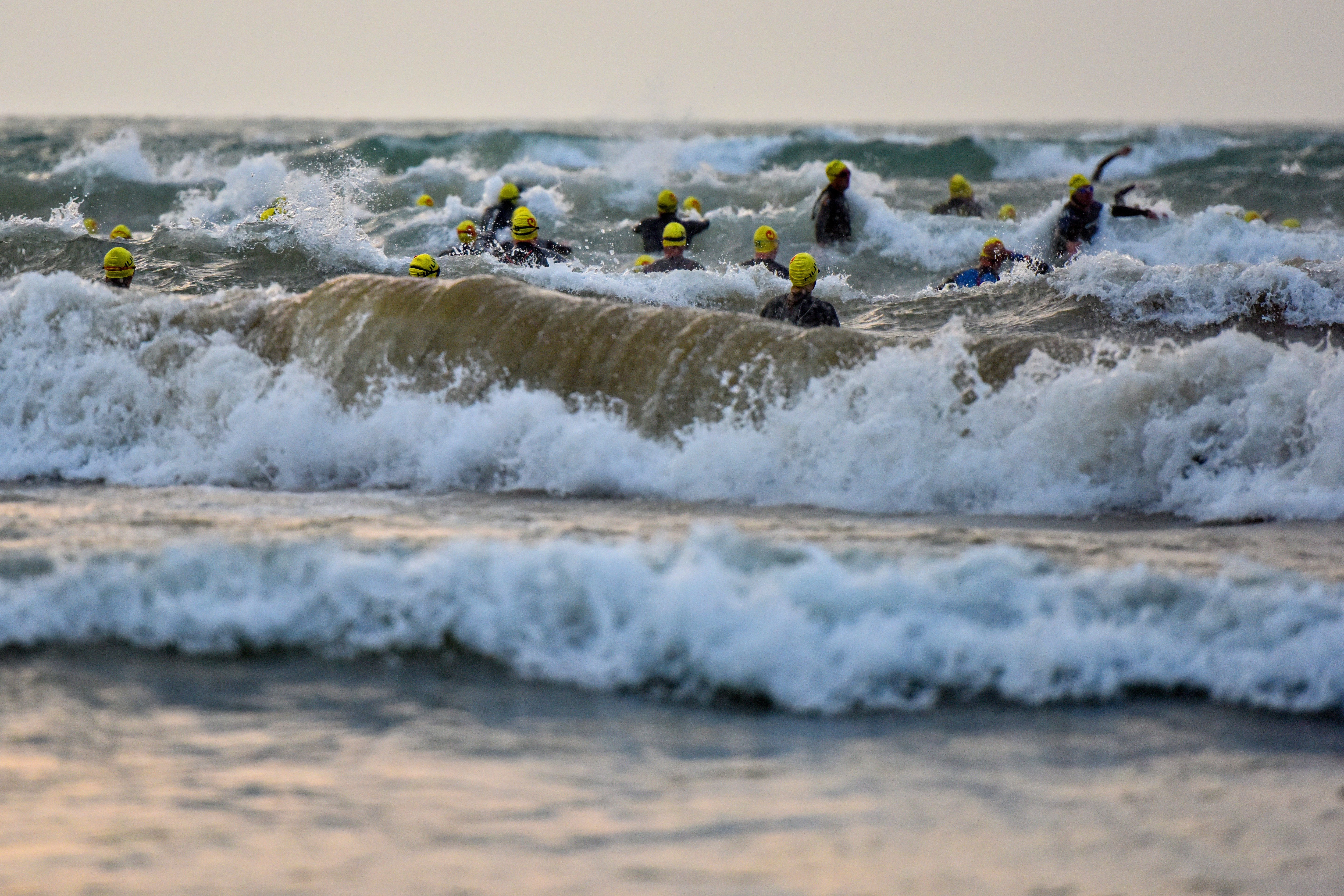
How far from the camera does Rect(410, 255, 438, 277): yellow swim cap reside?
426 inches

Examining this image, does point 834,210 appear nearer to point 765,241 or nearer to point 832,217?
point 832,217

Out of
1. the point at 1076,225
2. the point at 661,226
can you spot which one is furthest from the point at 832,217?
the point at 1076,225

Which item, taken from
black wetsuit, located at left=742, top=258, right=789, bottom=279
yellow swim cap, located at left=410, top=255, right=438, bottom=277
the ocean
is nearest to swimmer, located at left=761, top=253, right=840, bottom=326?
the ocean

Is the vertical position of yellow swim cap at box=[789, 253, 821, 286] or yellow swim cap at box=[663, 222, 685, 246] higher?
yellow swim cap at box=[663, 222, 685, 246]

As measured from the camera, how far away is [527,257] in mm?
12508

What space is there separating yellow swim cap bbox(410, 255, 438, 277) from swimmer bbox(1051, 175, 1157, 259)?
6.48 m

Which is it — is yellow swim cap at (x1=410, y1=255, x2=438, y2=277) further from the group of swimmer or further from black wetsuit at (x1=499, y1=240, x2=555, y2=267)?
black wetsuit at (x1=499, y1=240, x2=555, y2=267)

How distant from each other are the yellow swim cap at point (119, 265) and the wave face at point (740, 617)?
5908 millimetres

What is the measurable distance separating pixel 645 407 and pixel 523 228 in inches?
215

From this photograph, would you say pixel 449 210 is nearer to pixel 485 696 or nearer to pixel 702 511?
pixel 702 511

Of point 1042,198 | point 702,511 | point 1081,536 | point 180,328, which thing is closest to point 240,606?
point 702,511

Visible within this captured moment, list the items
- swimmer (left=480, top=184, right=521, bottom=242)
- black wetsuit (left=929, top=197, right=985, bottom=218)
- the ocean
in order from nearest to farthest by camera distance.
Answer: the ocean → swimmer (left=480, top=184, right=521, bottom=242) → black wetsuit (left=929, top=197, right=985, bottom=218)

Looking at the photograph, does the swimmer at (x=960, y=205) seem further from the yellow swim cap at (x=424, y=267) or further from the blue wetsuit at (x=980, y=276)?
the yellow swim cap at (x=424, y=267)

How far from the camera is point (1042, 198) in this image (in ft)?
81.3
